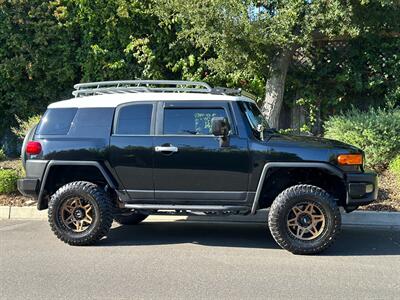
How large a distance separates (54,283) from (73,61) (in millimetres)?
9291

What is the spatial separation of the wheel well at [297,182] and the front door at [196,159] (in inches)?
17.2

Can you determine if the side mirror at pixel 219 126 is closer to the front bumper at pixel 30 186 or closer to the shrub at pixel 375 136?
the front bumper at pixel 30 186

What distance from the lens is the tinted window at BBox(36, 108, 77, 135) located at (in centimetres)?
693

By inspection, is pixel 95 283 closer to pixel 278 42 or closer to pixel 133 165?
pixel 133 165

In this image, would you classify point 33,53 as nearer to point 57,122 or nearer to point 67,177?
point 57,122

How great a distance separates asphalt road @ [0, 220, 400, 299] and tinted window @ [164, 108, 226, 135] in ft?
5.07

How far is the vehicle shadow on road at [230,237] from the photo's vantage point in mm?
6801

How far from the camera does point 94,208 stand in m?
6.69

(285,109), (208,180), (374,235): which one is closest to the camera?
(208,180)

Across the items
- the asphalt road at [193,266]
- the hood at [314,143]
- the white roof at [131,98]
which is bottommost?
the asphalt road at [193,266]

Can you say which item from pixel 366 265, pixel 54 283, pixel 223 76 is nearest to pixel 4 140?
pixel 223 76

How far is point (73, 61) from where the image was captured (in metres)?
13.5

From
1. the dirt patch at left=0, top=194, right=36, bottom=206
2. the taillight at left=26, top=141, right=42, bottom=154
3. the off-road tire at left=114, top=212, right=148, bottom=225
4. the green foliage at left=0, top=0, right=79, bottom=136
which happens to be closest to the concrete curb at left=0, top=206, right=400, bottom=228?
the dirt patch at left=0, top=194, right=36, bottom=206

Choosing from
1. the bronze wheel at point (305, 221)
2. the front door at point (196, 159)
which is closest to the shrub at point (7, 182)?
the front door at point (196, 159)
